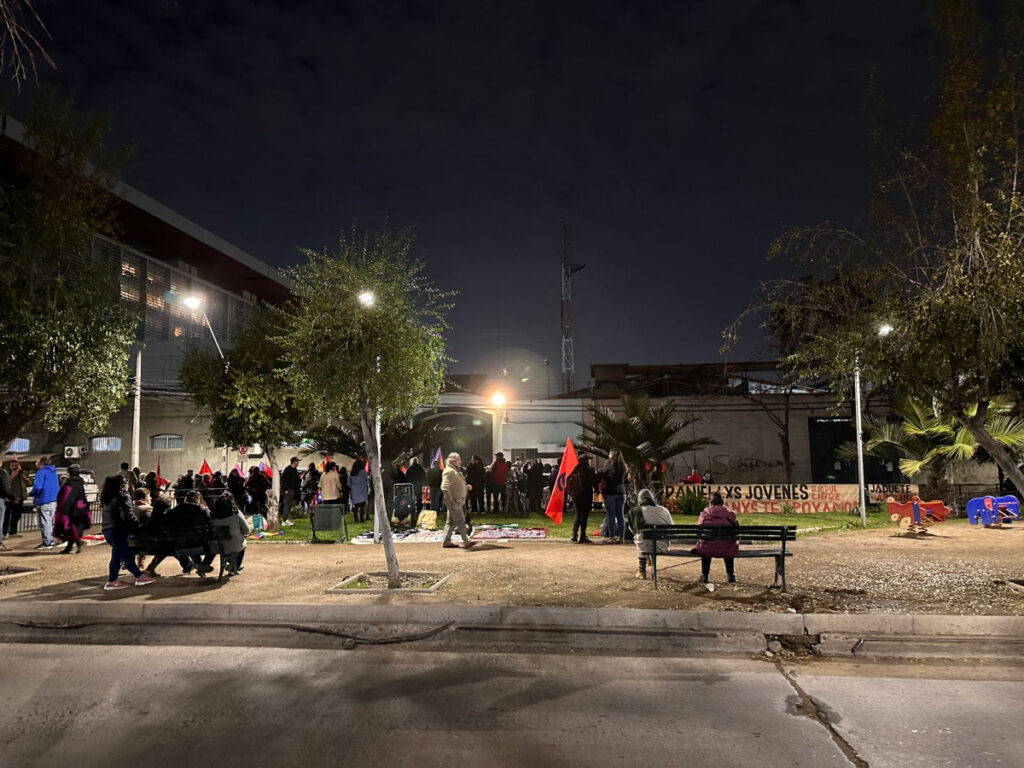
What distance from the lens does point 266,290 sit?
50156mm

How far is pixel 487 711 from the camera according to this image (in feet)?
16.3

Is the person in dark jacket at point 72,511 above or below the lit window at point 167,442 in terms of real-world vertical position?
below

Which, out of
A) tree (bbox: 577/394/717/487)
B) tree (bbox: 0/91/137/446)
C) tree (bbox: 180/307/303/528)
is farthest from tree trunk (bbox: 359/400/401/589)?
tree (bbox: 180/307/303/528)

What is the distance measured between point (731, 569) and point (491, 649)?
390cm

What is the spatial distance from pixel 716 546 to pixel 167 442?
2704 cm

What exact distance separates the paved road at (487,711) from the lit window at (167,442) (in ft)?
80.2

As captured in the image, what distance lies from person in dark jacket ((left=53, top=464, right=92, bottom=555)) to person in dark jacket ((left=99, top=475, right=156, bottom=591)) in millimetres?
3628

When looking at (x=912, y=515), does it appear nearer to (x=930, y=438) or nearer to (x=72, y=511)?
(x=930, y=438)

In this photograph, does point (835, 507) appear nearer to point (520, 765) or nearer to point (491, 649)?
point (491, 649)

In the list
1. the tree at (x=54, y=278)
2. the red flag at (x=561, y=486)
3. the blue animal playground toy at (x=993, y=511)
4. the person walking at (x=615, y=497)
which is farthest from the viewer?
the red flag at (x=561, y=486)

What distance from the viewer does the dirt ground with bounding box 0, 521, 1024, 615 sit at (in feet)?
26.0

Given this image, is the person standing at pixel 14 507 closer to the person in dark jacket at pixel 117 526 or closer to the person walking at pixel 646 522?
the person in dark jacket at pixel 117 526

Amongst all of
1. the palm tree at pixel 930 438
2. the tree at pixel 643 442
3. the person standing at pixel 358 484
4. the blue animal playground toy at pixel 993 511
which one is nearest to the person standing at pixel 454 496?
the tree at pixel 643 442

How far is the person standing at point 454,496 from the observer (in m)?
11.7
